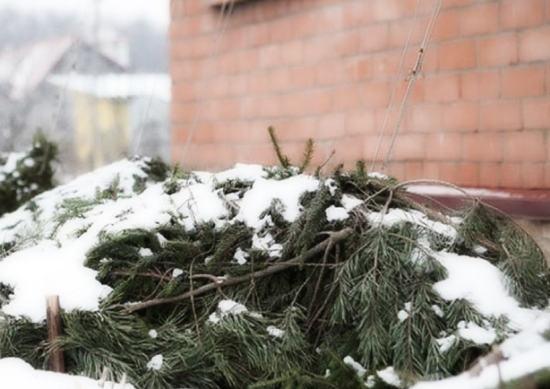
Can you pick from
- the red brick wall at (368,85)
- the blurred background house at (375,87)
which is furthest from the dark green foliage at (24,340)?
the red brick wall at (368,85)

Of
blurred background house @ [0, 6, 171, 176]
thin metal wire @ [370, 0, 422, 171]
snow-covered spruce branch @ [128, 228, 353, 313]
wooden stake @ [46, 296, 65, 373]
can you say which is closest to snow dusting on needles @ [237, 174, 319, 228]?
snow-covered spruce branch @ [128, 228, 353, 313]

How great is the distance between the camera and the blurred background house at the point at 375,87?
460 centimetres

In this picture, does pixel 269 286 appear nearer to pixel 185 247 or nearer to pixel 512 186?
pixel 185 247

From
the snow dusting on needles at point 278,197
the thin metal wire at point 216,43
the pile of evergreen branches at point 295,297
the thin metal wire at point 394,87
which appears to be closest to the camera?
the pile of evergreen branches at point 295,297

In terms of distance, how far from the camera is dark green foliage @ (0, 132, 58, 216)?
687 centimetres

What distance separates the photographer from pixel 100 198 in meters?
3.64

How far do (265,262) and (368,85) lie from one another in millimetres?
2796

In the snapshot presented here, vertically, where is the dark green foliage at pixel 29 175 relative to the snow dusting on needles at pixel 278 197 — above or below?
below

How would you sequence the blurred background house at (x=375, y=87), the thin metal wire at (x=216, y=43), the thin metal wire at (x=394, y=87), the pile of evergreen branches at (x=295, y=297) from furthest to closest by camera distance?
the thin metal wire at (x=216, y=43)
the thin metal wire at (x=394, y=87)
the blurred background house at (x=375, y=87)
the pile of evergreen branches at (x=295, y=297)

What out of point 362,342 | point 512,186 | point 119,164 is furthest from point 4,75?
point 362,342

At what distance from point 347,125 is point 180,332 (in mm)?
3028

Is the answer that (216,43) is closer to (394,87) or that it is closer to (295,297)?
(394,87)

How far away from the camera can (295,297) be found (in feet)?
9.51

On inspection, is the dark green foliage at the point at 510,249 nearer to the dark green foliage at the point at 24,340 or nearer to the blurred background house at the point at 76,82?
the dark green foliage at the point at 24,340
